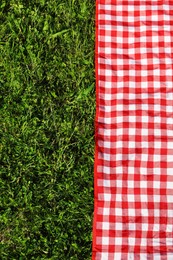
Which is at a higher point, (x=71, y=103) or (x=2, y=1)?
(x=2, y=1)

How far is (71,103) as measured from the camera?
266cm

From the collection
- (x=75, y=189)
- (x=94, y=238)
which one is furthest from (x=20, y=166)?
(x=94, y=238)

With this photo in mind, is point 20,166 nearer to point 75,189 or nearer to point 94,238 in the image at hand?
point 75,189

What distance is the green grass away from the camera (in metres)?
2.50

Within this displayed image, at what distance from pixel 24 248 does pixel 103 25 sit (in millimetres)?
1311

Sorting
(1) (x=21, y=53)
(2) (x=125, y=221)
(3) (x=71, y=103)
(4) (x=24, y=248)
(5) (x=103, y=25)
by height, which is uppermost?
(5) (x=103, y=25)

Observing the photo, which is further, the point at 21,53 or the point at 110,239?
the point at 21,53

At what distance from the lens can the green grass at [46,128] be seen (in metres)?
2.50

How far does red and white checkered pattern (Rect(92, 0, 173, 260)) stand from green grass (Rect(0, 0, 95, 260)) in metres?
0.08

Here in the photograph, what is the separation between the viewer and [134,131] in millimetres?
2545

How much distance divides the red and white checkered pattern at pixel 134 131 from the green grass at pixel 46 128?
0.08 meters

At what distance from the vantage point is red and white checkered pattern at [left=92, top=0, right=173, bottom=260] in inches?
95.8

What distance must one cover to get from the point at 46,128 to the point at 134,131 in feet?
1.58

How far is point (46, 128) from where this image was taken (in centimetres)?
262
